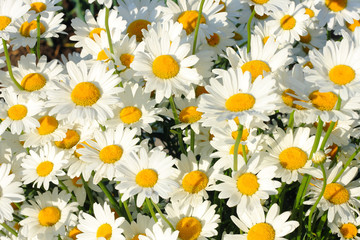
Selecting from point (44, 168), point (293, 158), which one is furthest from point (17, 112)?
point (293, 158)

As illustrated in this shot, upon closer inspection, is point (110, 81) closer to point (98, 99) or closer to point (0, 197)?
point (98, 99)

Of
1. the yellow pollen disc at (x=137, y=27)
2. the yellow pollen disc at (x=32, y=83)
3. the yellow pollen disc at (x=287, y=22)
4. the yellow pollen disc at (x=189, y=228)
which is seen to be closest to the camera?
the yellow pollen disc at (x=189, y=228)

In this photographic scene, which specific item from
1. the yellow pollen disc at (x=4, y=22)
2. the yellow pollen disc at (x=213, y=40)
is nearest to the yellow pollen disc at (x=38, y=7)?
the yellow pollen disc at (x=4, y=22)

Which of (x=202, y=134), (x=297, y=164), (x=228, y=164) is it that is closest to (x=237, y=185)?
(x=228, y=164)

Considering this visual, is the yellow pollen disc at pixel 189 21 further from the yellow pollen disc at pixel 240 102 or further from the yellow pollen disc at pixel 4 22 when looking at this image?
the yellow pollen disc at pixel 4 22

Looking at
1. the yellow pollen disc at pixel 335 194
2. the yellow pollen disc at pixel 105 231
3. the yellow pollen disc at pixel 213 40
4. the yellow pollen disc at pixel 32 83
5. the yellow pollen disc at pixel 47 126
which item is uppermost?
the yellow pollen disc at pixel 213 40

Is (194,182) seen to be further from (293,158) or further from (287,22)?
(287,22)

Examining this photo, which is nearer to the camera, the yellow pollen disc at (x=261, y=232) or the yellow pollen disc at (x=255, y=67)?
the yellow pollen disc at (x=261, y=232)
